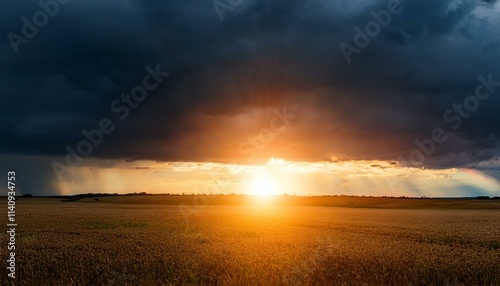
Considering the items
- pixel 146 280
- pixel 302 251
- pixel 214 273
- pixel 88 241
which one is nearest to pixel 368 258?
pixel 302 251

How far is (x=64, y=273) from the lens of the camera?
12.5 metres

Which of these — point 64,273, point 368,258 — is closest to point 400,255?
point 368,258

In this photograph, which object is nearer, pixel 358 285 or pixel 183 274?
pixel 358 285

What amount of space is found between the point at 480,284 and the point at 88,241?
55.1 ft

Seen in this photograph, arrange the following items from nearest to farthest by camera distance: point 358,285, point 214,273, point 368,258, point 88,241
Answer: point 358,285, point 214,273, point 368,258, point 88,241

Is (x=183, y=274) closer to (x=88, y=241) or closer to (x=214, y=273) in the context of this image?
(x=214, y=273)

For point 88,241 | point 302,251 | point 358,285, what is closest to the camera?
point 358,285

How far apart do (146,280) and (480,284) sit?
969cm

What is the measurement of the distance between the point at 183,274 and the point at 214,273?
0.93 metres

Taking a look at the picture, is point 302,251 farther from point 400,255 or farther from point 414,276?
point 414,276

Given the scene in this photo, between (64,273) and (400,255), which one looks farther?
(400,255)

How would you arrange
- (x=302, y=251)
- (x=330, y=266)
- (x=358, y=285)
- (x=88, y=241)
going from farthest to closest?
(x=88, y=241) → (x=302, y=251) → (x=330, y=266) → (x=358, y=285)

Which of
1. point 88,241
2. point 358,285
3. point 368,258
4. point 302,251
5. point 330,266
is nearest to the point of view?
point 358,285

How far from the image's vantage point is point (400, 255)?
626 inches
